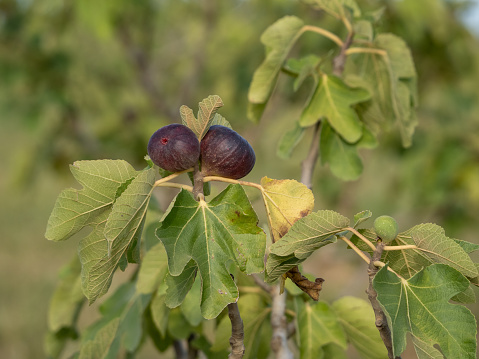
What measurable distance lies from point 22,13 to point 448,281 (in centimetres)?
327

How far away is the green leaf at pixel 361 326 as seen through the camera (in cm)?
115

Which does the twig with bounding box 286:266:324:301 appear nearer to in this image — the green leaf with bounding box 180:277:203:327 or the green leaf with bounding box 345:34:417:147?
the green leaf with bounding box 180:277:203:327

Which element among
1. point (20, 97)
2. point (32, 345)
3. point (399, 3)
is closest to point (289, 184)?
point (399, 3)

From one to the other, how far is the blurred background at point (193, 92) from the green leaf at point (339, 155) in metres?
1.77

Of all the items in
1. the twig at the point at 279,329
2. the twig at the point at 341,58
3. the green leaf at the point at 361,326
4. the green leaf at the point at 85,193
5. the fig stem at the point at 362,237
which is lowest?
the green leaf at the point at 361,326

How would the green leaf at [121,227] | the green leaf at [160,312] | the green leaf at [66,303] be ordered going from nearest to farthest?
the green leaf at [121,227], the green leaf at [160,312], the green leaf at [66,303]

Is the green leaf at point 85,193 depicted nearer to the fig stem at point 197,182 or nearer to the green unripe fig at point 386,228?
the fig stem at point 197,182

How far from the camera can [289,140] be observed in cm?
135

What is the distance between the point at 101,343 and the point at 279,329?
389 millimetres

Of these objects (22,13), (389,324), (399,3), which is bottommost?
(389,324)

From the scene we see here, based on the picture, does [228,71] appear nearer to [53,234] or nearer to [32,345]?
[32,345]

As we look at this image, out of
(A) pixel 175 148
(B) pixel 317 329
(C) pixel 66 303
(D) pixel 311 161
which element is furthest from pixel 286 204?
(C) pixel 66 303

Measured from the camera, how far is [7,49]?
10.5ft

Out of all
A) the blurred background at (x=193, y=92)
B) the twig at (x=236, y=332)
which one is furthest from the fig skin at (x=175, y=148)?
the blurred background at (x=193, y=92)
